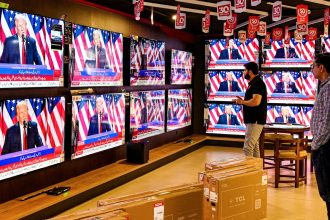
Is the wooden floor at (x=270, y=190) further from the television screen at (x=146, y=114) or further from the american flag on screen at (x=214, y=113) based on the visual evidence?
the american flag on screen at (x=214, y=113)

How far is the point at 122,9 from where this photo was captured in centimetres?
719

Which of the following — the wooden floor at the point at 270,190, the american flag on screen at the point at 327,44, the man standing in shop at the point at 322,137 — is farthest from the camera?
the american flag on screen at the point at 327,44

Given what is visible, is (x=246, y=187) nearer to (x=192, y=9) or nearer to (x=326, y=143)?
(x=326, y=143)

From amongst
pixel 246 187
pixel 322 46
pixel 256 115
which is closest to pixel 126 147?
pixel 256 115

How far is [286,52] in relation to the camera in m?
9.73

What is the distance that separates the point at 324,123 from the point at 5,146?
306 centimetres

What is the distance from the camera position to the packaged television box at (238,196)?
12.2 feet

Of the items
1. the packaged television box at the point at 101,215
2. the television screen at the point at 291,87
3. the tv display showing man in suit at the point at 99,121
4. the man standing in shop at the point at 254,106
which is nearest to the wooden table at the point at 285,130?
the man standing in shop at the point at 254,106

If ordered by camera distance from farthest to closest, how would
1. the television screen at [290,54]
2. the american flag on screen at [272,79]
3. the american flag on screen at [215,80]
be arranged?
the american flag on screen at [215,80]
the american flag on screen at [272,79]
the television screen at [290,54]

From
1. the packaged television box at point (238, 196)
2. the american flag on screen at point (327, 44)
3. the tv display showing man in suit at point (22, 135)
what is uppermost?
the american flag on screen at point (327, 44)

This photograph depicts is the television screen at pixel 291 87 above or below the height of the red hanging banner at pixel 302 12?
below

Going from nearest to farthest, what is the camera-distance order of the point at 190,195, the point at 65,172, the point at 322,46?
the point at 190,195
the point at 65,172
the point at 322,46

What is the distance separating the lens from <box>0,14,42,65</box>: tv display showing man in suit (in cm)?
448

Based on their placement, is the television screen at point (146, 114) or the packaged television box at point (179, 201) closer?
the packaged television box at point (179, 201)
